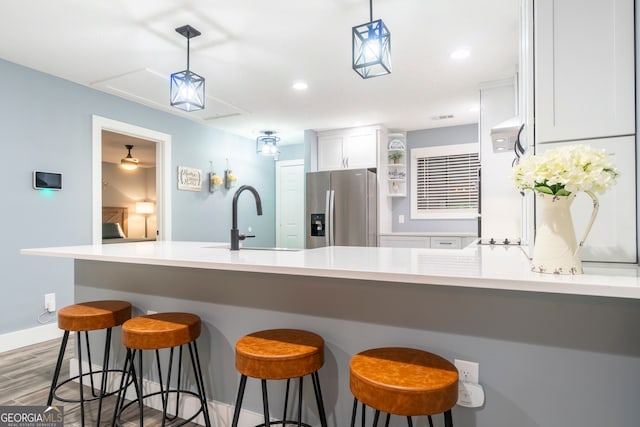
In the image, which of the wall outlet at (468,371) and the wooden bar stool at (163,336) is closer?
the wall outlet at (468,371)

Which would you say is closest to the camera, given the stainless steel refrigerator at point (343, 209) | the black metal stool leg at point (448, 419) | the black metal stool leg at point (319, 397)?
the black metal stool leg at point (448, 419)

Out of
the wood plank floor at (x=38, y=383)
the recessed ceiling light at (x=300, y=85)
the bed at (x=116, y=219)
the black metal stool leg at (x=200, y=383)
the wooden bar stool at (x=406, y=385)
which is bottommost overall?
the wood plank floor at (x=38, y=383)

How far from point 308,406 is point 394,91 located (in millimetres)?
3092

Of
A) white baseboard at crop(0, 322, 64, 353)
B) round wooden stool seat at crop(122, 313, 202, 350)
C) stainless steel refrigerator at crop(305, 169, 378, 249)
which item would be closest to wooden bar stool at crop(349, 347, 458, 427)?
round wooden stool seat at crop(122, 313, 202, 350)

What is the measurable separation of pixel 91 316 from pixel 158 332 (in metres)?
0.54

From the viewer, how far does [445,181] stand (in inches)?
201

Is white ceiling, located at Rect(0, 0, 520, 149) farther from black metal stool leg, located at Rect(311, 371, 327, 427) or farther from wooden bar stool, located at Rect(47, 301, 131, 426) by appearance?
black metal stool leg, located at Rect(311, 371, 327, 427)

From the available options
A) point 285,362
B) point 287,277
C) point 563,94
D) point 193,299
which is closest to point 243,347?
point 285,362

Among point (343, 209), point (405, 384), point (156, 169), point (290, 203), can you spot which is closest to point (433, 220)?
point (343, 209)

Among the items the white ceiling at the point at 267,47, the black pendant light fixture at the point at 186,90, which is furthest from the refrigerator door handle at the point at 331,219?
the black pendant light fixture at the point at 186,90

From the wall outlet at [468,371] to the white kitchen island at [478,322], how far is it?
0.02 metres

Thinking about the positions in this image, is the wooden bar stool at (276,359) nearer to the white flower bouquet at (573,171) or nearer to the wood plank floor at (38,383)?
the wood plank floor at (38,383)

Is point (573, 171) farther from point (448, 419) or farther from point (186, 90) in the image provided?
point (186, 90)

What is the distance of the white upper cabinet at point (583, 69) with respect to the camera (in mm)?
1320
